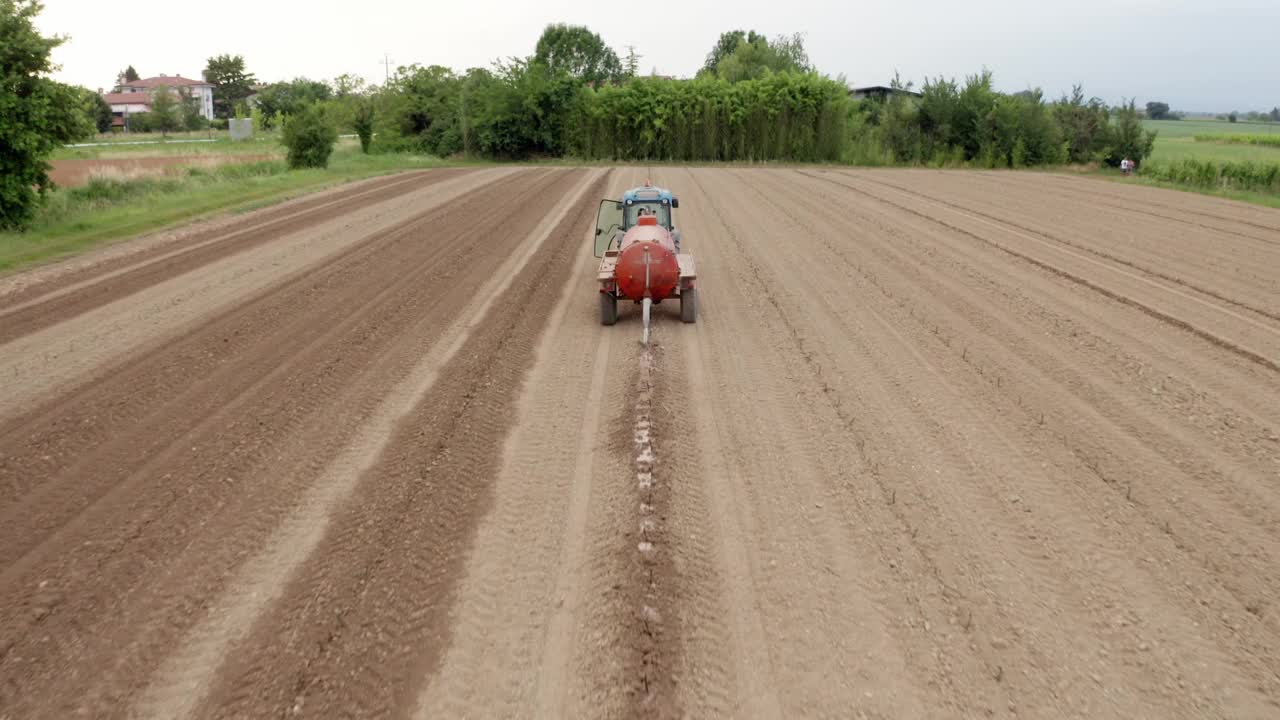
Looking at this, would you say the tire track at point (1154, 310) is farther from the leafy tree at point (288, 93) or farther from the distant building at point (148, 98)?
the distant building at point (148, 98)

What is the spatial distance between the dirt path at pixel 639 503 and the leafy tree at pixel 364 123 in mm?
38385

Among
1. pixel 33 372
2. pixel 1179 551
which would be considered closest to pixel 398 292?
pixel 33 372

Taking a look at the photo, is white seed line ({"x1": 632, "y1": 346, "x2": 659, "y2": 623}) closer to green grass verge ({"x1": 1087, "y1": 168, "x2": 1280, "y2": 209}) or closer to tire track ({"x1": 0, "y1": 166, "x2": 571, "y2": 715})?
tire track ({"x1": 0, "y1": 166, "x2": 571, "y2": 715})

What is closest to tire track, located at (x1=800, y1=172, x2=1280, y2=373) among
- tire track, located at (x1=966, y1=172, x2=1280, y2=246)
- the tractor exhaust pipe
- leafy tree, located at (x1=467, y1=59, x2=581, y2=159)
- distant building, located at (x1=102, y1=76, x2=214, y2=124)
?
tire track, located at (x1=966, y1=172, x2=1280, y2=246)

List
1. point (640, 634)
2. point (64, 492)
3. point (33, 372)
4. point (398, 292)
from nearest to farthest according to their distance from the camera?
point (640, 634) → point (64, 492) → point (33, 372) → point (398, 292)

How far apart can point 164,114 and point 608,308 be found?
8742cm

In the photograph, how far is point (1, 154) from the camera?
55.6 feet

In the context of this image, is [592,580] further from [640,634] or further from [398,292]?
[398,292]

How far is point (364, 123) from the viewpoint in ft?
160

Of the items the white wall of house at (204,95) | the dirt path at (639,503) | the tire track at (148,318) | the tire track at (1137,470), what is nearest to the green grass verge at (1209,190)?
the dirt path at (639,503)

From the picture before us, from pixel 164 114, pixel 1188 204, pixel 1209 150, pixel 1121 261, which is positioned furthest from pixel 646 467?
pixel 164 114

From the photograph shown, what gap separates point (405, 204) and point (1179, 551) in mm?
21082

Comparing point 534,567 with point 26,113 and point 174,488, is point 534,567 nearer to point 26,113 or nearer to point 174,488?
point 174,488

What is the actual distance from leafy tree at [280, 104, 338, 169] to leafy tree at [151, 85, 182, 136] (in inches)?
2229
